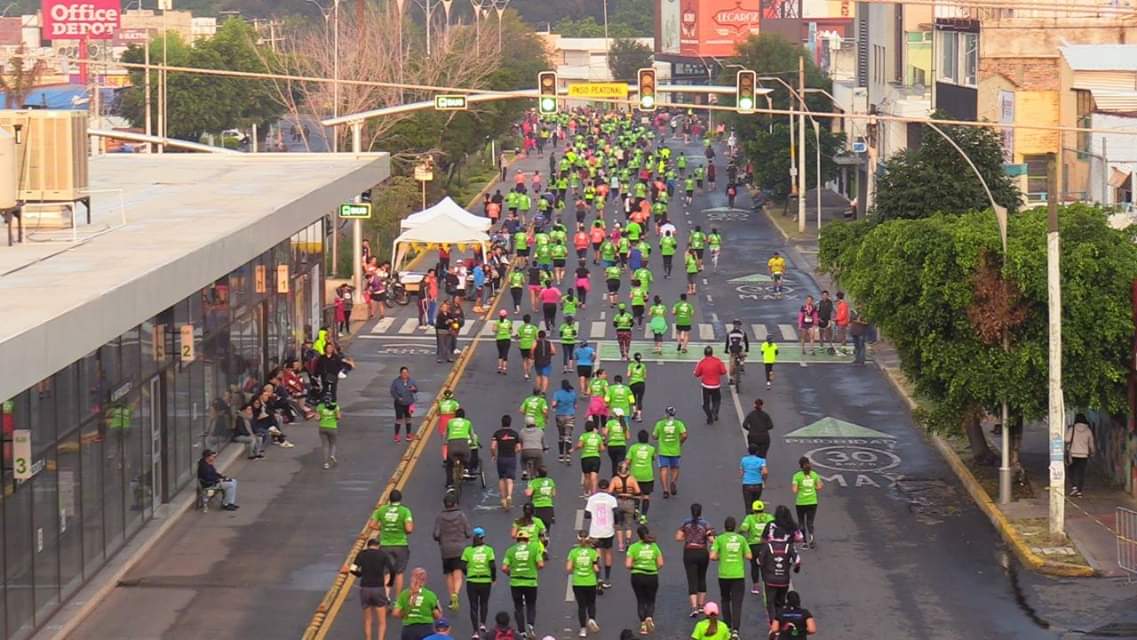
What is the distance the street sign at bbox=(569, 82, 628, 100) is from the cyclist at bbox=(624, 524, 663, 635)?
1310 centimetres

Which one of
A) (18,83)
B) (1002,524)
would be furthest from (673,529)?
(18,83)

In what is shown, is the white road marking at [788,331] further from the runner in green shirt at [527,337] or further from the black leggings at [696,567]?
the black leggings at [696,567]

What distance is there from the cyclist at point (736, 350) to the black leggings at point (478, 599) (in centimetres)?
1924

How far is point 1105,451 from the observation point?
109 feet

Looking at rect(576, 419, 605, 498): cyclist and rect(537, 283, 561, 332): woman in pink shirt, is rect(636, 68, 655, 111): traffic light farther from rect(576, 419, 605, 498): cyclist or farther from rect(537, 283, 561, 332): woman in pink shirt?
rect(537, 283, 561, 332): woman in pink shirt

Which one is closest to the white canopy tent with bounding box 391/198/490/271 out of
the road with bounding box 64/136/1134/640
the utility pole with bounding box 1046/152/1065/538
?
the road with bounding box 64/136/1134/640

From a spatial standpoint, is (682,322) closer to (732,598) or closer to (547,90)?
(547,90)

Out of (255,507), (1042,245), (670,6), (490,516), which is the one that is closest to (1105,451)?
(1042,245)

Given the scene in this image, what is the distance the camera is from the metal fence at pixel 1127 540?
26.9 m

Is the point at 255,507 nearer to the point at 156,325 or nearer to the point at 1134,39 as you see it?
Result: the point at 156,325

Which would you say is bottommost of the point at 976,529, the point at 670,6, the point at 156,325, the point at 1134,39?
the point at 976,529

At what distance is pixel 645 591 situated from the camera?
77.4 ft

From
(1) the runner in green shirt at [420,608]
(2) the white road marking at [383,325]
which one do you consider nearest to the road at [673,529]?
(1) the runner in green shirt at [420,608]

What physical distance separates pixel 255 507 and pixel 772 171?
5785 cm
